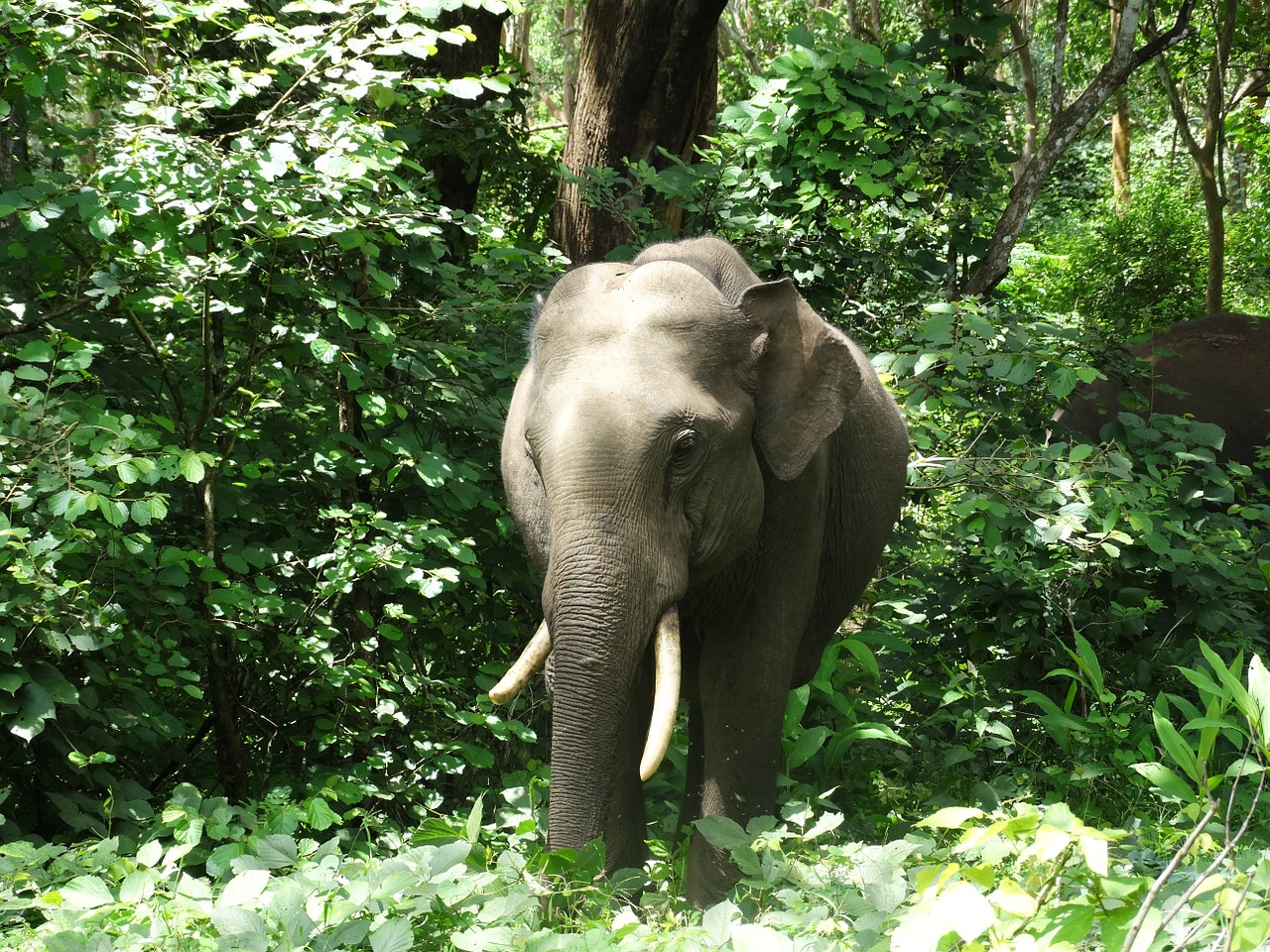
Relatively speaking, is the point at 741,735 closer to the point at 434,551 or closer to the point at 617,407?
the point at 617,407

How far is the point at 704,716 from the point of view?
396cm

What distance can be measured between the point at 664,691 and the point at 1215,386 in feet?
22.4

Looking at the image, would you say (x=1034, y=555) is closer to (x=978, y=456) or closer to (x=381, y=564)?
(x=978, y=456)

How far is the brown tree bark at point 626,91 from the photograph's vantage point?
7.45 m

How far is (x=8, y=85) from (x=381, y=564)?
1.96 m

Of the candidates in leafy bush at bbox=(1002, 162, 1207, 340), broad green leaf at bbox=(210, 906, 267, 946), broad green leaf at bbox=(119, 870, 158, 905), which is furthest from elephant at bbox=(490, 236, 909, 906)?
leafy bush at bbox=(1002, 162, 1207, 340)

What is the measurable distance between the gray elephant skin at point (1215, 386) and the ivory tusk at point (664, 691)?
5.78m

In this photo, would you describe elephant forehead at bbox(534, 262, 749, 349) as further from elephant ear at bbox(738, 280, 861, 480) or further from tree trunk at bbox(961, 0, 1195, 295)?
tree trunk at bbox(961, 0, 1195, 295)

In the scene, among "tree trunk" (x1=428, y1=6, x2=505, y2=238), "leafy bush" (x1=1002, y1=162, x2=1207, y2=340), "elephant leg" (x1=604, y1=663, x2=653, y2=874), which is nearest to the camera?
"elephant leg" (x1=604, y1=663, x2=653, y2=874)

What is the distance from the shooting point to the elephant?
324 cm

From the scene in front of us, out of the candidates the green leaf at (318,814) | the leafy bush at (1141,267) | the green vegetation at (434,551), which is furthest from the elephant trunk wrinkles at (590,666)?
the leafy bush at (1141,267)

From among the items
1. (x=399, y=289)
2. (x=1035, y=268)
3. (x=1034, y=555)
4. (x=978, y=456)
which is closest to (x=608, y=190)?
(x=399, y=289)

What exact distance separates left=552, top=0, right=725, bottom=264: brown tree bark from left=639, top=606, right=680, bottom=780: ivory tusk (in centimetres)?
438

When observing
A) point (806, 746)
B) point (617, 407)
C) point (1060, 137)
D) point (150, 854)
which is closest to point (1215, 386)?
point (1060, 137)
